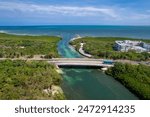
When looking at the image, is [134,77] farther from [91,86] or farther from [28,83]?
[28,83]

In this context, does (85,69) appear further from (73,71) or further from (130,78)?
(130,78)

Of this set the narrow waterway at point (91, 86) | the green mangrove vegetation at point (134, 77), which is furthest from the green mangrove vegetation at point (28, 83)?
the green mangrove vegetation at point (134, 77)

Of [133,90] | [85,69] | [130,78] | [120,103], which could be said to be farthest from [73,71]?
[120,103]

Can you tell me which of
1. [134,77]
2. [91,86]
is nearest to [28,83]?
[91,86]

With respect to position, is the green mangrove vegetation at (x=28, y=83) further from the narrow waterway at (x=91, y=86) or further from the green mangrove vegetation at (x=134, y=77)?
the green mangrove vegetation at (x=134, y=77)

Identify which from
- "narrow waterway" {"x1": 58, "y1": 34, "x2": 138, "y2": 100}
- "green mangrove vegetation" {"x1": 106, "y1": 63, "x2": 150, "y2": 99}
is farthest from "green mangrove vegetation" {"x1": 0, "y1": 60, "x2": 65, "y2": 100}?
"green mangrove vegetation" {"x1": 106, "y1": 63, "x2": 150, "y2": 99}

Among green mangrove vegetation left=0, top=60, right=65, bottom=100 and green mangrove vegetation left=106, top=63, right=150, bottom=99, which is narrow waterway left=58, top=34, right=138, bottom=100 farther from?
green mangrove vegetation left=0, top=60, right=65, bottom=100
